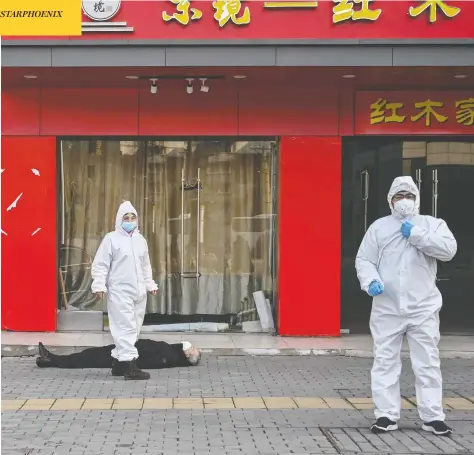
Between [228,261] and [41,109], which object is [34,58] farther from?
[228,261]

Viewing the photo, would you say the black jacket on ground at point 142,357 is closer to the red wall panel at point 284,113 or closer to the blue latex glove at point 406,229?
the red wall panel at point 284,113

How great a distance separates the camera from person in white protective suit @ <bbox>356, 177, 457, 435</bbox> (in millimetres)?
6742

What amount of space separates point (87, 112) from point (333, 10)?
12.3ft

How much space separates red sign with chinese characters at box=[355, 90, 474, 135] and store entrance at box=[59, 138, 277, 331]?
4.78 feet

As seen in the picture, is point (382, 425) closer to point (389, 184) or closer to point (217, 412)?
point (217, 412)

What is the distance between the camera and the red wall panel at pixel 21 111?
1269 cm

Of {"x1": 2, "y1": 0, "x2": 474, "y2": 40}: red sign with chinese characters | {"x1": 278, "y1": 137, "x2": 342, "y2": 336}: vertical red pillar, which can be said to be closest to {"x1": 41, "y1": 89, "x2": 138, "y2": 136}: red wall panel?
{"x1": 2, "y1": 0, "x2": 474, "y2": 40}: red sign with chinese characters

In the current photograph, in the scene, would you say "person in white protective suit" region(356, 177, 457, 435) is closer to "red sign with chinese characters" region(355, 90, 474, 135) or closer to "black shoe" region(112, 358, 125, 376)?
"black shoe" region(112, 358, 125, 376)

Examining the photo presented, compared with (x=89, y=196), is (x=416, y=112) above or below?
above

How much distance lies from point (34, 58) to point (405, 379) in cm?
595

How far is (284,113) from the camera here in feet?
41.7

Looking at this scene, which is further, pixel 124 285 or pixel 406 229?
pixel 124 285

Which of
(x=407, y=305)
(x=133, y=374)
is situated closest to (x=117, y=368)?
(x=133, y=374)

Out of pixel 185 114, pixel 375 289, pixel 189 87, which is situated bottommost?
pixel 375 289
